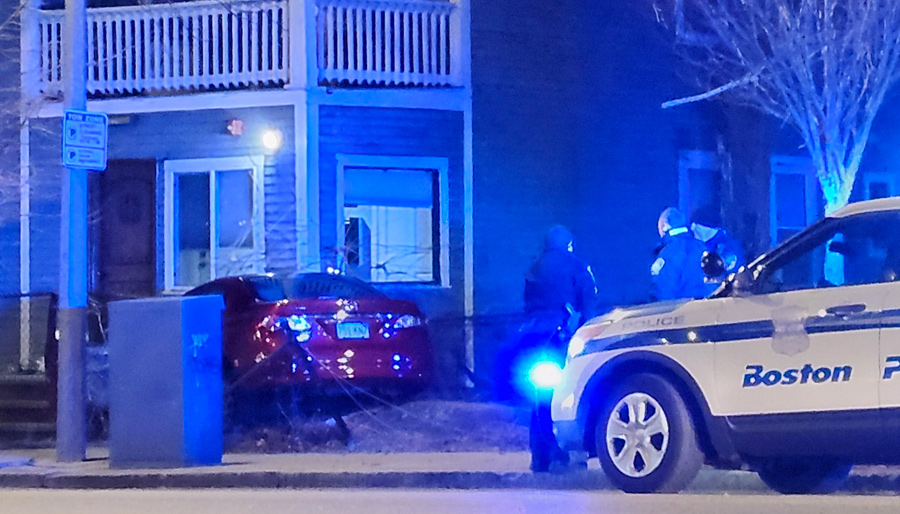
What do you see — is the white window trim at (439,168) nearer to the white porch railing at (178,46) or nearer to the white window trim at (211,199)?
the white window trim at (211,199)

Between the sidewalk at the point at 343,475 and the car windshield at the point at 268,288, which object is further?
the car windshield at the point at 268,288

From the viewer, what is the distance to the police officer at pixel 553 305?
33.1 ft

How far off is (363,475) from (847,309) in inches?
165

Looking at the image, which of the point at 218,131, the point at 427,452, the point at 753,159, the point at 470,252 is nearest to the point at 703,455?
the point at 427,452

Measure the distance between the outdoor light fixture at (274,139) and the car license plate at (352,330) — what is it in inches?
184

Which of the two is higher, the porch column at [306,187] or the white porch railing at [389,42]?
the white porch railing at [389,42]

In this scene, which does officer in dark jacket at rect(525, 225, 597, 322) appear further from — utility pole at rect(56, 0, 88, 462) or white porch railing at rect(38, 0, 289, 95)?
white porch railing at rect(38, 0, 289, 95)

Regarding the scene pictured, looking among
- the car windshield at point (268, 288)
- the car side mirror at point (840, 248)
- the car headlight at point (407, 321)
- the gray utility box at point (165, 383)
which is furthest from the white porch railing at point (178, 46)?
the car side mirror at point (840, 248)

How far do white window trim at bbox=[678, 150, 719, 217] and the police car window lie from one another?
34.6ft

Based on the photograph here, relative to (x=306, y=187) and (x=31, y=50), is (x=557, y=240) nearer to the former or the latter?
(x=306, y=187)

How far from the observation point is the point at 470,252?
17.3 meters

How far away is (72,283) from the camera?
11852 millimetres

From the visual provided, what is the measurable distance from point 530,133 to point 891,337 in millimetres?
10558

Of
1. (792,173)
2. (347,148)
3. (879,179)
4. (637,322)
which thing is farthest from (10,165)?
(879,179)
